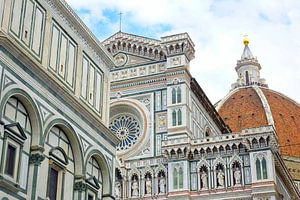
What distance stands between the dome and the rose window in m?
38.3

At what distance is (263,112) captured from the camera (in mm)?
75438

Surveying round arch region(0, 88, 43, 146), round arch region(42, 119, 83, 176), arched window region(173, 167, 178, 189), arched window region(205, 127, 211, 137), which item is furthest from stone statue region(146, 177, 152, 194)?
round arch region(0, 88, 43, 146)

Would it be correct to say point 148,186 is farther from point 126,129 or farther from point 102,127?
point 102,127

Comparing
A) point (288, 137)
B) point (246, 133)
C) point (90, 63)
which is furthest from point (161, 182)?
point (288, 137)

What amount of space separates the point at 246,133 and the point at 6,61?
19.8m

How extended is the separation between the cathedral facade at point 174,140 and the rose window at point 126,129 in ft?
0.19

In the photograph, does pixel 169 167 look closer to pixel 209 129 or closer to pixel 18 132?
pixel 209 129

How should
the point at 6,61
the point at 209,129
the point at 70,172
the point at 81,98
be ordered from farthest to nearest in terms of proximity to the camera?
the point at 209,129
the point at 81,98
the point at 70,172
the point at 6,61

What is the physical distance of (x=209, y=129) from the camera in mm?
38688

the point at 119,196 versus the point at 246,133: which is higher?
the point at 246,133

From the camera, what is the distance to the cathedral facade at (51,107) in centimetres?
1388

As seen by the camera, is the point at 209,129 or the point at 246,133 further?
the point at 209,129

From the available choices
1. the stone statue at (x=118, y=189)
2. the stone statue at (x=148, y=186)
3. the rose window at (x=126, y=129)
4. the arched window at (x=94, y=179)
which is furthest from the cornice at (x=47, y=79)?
the rose window at (x=126, y=129)

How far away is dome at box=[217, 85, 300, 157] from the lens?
73.6m
